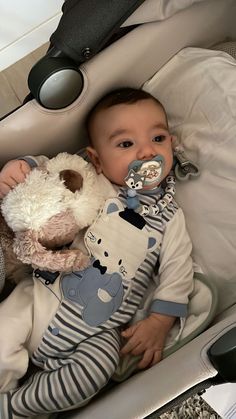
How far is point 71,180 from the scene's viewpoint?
1.01 m

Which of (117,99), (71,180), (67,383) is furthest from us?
(117,99)

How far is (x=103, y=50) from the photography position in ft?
3.67

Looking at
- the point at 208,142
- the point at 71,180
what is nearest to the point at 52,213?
the point at 71,180

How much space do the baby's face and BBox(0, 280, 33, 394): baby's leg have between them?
32 cm

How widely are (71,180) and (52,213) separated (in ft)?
0.27

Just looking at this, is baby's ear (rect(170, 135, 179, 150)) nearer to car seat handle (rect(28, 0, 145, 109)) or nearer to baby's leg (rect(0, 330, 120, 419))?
car seat handle (rect(28, 0, 145, 109))

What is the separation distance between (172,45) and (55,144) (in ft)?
1.19

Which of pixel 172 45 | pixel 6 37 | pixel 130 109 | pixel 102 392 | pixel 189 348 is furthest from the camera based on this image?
pixel 6 37

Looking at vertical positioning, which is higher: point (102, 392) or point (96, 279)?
point (96, 279)

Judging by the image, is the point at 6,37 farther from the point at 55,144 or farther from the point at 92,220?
the point at 92,220

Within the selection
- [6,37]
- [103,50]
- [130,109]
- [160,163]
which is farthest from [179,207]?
[6,37]

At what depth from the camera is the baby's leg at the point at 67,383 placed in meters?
0.90

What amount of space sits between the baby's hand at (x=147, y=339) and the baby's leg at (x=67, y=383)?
0.04 metres

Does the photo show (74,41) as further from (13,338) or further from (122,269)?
(13,338)
